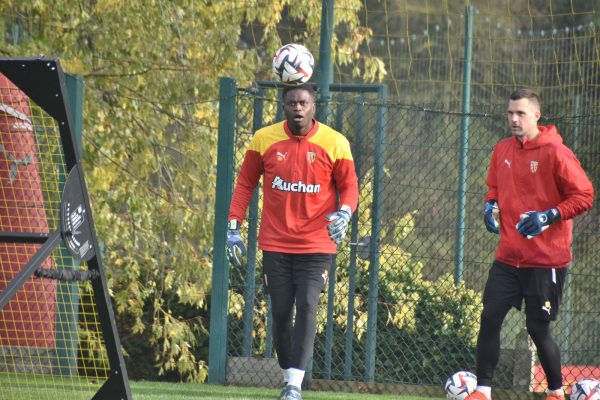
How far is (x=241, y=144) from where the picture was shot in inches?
388

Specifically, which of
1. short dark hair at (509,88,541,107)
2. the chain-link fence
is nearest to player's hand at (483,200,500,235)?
short dark hair at (509,88,541,107)

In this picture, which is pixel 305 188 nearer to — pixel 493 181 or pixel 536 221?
pixel 493 181

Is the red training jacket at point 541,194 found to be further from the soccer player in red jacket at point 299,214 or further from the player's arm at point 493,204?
the soccer player in red jacket at point 299,214

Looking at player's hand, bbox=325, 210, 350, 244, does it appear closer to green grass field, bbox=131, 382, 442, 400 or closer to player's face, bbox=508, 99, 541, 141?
player's face, bbox=508, 99, 541, 141

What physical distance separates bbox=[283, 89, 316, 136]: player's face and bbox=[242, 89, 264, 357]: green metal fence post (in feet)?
4.80

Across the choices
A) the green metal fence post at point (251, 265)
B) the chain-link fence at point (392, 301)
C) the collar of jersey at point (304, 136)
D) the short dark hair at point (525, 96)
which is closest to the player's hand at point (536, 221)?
the short dark hair at point (525, 96)

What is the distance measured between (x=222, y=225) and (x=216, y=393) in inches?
56.6

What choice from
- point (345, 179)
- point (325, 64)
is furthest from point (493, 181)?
point (325, 64)

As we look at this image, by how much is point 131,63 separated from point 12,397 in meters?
5.59

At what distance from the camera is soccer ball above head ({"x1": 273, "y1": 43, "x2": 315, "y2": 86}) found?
8164 mm

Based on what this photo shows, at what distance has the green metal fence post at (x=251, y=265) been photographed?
910 cm

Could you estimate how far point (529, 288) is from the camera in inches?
288

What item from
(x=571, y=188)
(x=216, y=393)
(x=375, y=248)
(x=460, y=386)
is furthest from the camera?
(x=375, y=248)

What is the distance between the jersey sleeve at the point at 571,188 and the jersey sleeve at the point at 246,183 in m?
1.99
